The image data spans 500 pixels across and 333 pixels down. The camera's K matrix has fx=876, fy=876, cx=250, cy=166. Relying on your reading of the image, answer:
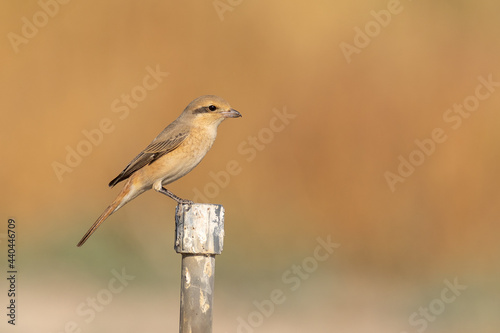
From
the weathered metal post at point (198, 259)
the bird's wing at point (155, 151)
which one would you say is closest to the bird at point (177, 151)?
the bird's wing at point (155, 151)

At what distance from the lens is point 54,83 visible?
1388cm

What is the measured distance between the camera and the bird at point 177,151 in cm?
817

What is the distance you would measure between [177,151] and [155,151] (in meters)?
0.24

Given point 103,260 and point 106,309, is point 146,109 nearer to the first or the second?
point 103,260

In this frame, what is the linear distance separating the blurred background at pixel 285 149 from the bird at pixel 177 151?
379 centimetres

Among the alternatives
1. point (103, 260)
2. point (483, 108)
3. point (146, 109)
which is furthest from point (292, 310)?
point (483, 108)

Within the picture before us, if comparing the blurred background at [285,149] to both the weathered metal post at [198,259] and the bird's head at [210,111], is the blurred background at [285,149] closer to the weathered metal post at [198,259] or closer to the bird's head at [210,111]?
the bird's head at [210,111]

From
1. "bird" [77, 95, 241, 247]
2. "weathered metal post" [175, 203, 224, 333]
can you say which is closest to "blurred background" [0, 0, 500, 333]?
"bird" [77, 95, 241, 247]

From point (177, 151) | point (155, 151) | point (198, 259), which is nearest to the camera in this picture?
point (198, 259)

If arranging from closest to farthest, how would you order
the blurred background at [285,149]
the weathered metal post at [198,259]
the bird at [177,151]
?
the weathered metal post at [198,259], the bird at [177,151], the blurred background at [285,149]

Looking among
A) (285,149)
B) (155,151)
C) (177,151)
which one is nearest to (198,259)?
(177,151)

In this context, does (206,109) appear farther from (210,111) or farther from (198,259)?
(198,259)

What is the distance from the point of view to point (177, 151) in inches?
322

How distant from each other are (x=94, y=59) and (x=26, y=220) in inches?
114
